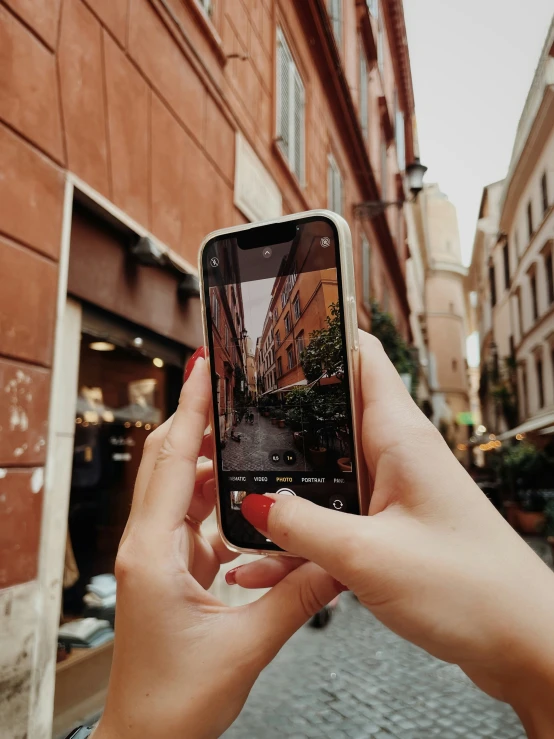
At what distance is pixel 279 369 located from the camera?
1123mm

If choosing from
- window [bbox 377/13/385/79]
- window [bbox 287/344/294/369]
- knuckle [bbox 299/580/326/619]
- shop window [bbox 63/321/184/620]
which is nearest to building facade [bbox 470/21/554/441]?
window [bbox 377/13/385/79]

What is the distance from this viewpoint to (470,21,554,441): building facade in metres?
10.5

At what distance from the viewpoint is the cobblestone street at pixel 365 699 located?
3428 mm

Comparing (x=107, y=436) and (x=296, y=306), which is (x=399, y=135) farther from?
(x=296, y=306)

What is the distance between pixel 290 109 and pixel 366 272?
6.15 meters

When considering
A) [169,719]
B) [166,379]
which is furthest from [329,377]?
[166,379]

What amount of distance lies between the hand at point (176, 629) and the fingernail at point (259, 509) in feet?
0.33

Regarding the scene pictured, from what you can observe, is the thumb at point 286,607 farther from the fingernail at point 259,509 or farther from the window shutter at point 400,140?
the window shutter at point 400,140

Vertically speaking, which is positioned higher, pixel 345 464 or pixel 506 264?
pixel 506 264

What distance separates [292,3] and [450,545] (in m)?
8.39

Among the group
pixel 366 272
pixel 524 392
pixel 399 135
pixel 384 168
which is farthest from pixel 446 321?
pixel 366 272

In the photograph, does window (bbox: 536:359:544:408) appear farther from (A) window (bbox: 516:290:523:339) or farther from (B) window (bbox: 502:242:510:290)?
(B) window (bbox: 502:242:510:290)

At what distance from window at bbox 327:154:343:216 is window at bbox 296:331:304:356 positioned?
27.6ft

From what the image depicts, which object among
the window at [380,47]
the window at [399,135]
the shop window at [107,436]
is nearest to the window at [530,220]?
the window at [399,135]
